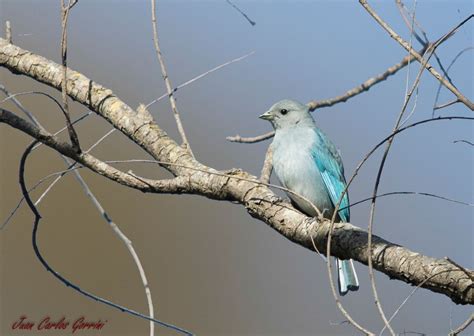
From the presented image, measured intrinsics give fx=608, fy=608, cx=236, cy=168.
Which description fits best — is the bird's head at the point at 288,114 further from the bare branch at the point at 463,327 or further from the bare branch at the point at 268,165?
the bare branch at the point at 463,327

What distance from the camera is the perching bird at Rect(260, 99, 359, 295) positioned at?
3961mm

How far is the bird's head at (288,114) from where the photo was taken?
14.3 ft

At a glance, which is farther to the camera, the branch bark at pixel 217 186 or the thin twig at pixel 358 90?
the thin twig at pixel 358 90

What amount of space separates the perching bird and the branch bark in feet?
3.32

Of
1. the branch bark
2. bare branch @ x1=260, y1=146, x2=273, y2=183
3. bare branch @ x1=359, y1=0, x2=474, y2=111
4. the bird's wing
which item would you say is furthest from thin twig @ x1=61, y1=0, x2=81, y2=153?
the bird's wing

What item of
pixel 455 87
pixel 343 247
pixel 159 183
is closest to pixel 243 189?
pixel 159 183

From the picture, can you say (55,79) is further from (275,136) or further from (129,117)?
(275,136)

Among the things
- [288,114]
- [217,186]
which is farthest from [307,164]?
[217,186]

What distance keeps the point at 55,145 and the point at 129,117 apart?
2.53 feet

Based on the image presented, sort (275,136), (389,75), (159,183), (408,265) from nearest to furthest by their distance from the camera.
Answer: (408,265) → (159,183) → (389,75) → (275,136)

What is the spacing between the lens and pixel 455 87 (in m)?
2.21

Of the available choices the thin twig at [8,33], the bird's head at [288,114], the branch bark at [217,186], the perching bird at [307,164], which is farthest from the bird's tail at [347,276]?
the thin twig at [8,33]

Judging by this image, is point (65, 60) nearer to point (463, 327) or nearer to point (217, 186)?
point (217, 186)

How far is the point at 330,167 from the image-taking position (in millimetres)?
4195
